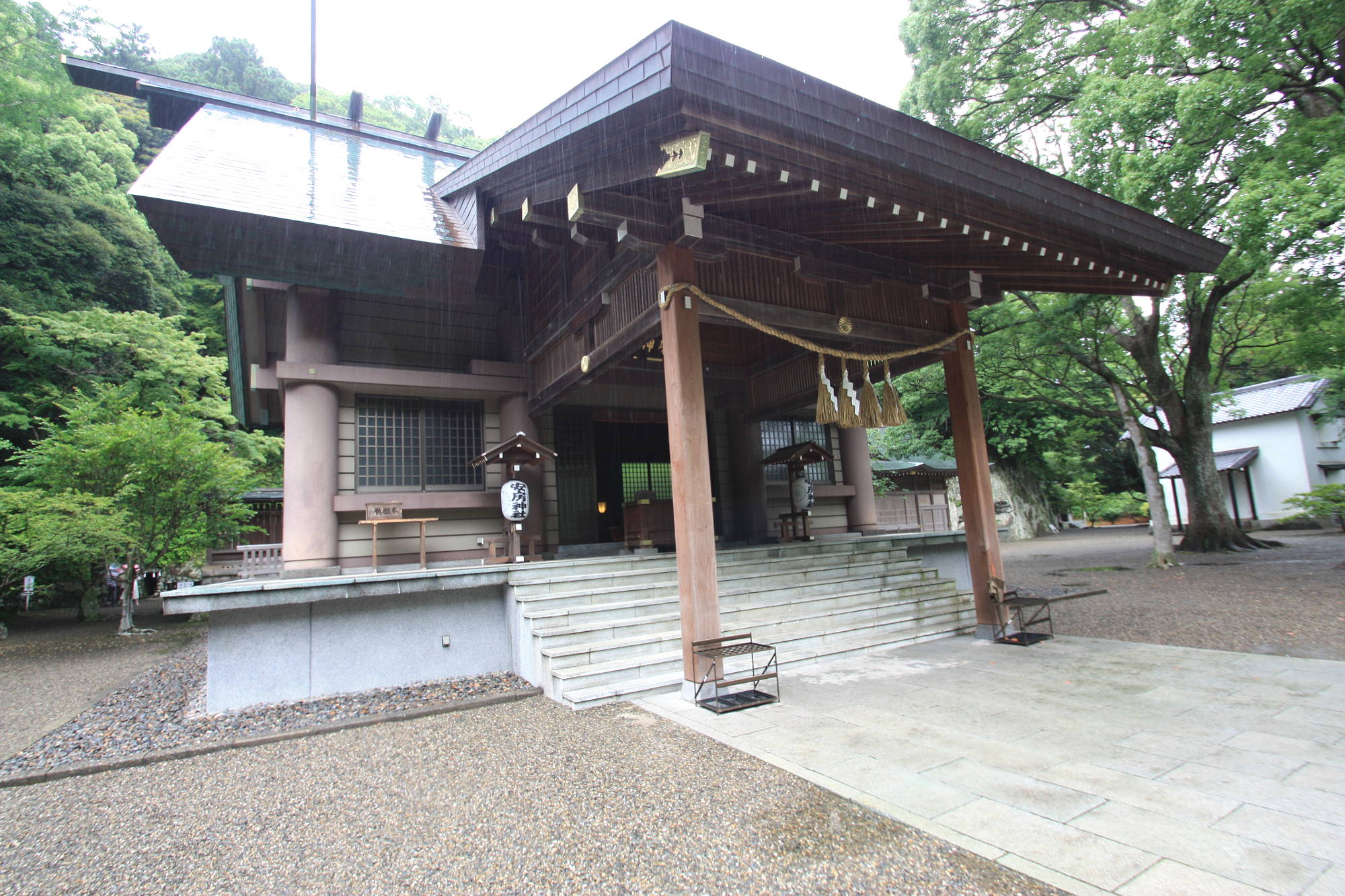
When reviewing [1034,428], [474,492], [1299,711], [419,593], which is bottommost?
[1299,711]

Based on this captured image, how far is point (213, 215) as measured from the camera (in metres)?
6.07

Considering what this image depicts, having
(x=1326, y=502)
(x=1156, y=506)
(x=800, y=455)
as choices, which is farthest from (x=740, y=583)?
(x=1326, y=502)

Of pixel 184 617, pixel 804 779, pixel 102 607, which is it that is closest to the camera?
pixel 804 779

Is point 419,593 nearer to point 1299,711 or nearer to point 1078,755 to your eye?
point 1078,755

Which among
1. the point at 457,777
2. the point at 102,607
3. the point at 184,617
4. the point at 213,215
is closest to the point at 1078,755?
the point at 457,777

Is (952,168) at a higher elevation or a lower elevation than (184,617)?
higher

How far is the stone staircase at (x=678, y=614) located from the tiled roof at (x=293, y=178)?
4.33 m

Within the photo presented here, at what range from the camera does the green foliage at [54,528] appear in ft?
34.2

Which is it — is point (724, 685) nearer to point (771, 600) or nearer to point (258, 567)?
point (771, 600)

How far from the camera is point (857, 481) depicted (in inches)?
504

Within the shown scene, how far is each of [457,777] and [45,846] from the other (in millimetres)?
2005

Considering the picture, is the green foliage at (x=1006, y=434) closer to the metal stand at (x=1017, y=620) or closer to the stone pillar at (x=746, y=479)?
the stone pillar at (x=746, y=479)

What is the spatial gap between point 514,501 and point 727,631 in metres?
3.29

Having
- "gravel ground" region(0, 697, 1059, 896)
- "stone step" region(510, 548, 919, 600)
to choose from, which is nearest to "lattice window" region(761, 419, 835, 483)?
"stone step" region(510, 548, 919, 600)
